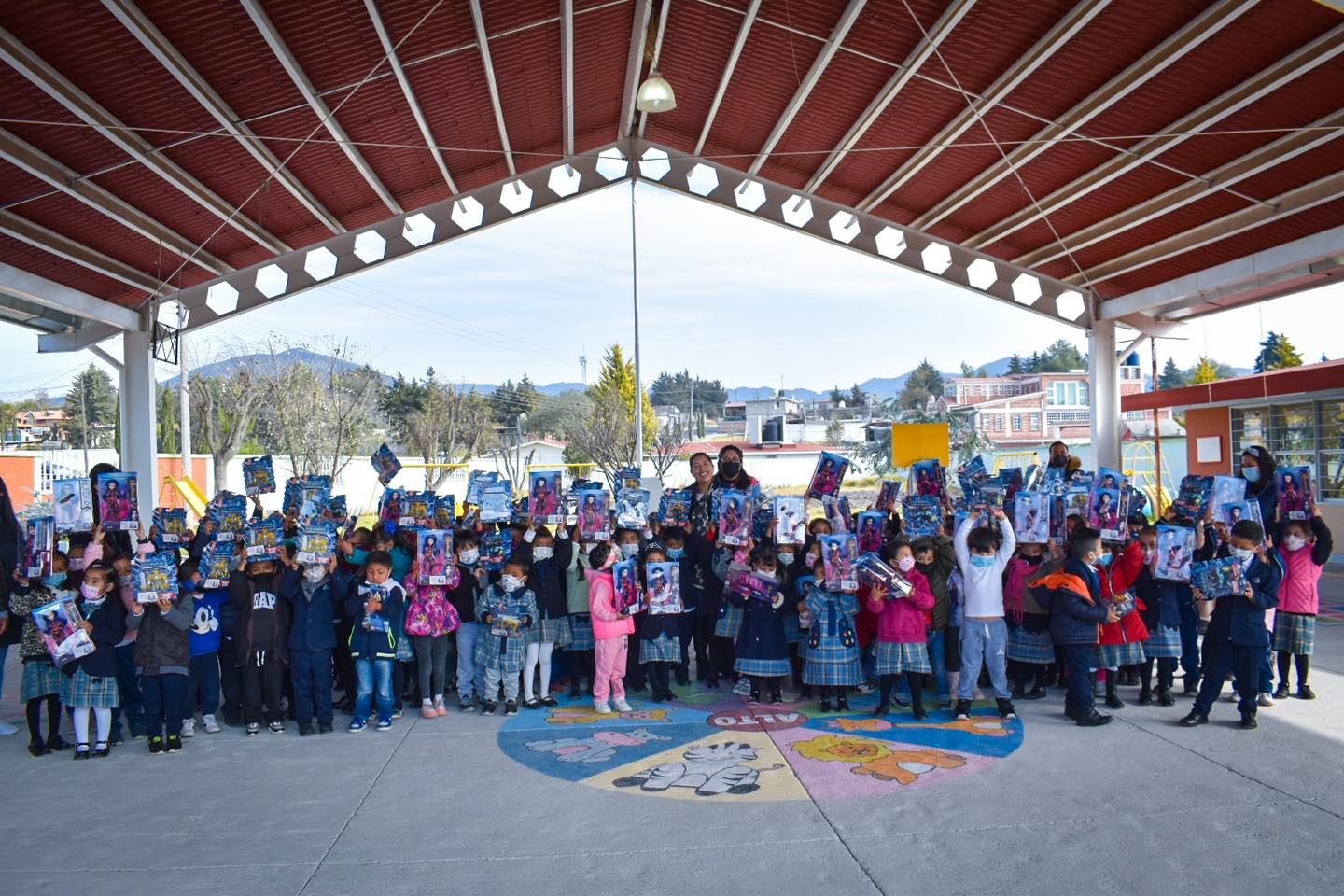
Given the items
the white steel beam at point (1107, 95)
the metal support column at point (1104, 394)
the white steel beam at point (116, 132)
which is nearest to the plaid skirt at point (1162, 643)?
the white steel beam at point (1107, 95)

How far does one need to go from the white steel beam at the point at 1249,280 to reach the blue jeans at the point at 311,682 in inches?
510

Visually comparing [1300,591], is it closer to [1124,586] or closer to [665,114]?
[1124,586]

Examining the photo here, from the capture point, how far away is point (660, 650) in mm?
7617

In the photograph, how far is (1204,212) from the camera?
1355 cm

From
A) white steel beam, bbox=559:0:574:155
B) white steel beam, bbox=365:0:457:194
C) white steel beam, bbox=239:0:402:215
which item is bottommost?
white steel beam, bbox=239:0:402:215

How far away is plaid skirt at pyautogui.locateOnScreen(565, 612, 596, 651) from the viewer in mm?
7922

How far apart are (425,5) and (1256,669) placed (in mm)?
9631

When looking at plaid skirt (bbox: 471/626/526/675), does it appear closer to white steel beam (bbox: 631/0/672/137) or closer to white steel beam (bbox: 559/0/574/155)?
white steel beam (bbox: 559/0/574/155)

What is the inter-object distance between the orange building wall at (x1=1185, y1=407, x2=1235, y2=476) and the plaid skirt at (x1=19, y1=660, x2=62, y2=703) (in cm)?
1772

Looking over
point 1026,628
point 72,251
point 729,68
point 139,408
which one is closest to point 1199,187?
point 729,68

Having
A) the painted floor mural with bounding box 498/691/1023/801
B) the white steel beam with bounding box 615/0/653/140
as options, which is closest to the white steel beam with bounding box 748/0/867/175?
the white steel beam with bounding box 615/0/653/140

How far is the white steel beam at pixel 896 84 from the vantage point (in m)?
10.2

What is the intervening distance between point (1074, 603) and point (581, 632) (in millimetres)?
3794

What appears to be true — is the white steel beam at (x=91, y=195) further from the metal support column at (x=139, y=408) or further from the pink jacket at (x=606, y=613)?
the pink jacket at (x=606, y=613)
